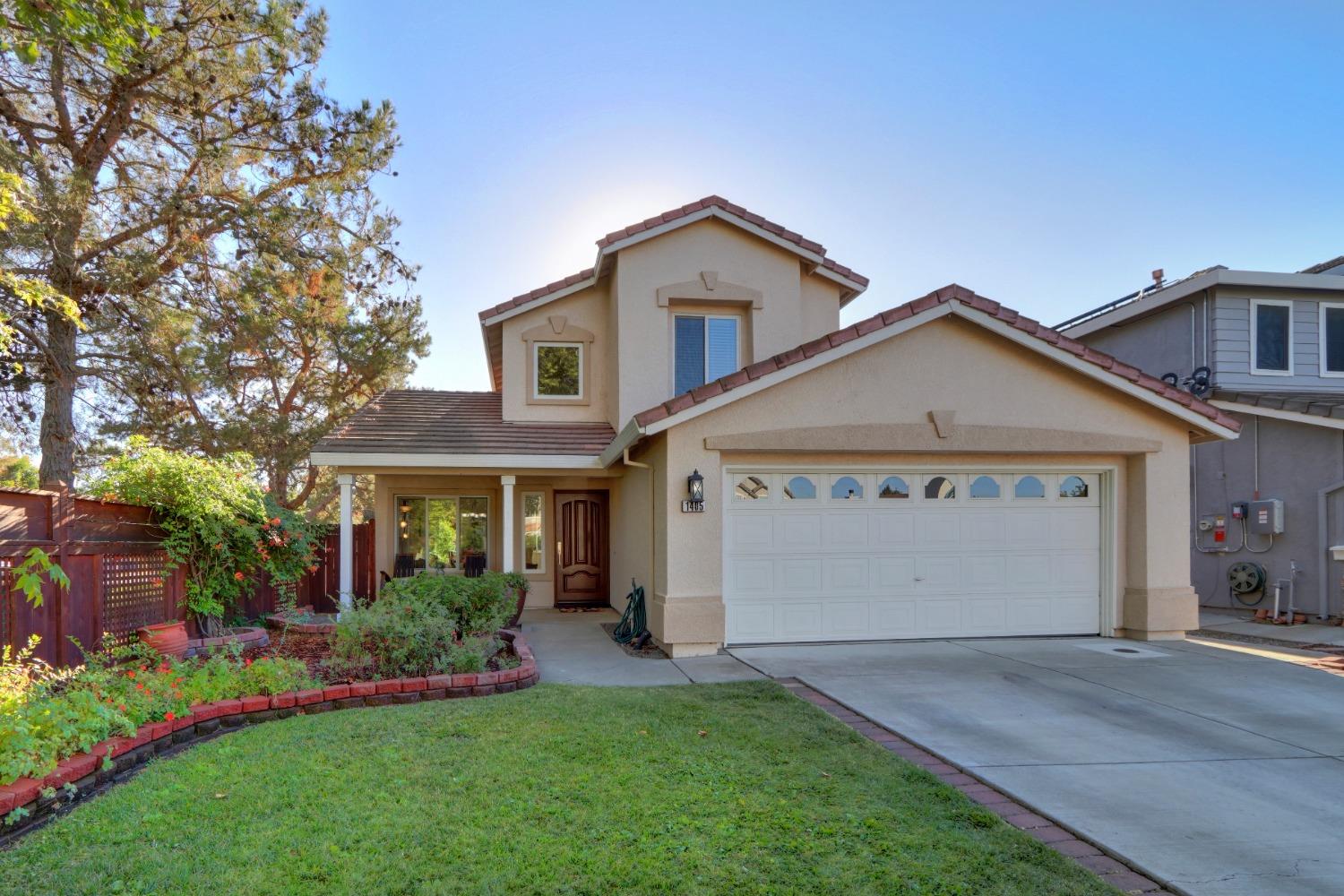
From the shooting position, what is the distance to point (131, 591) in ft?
26.7

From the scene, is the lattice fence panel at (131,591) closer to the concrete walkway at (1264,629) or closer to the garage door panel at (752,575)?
the garage door panel at (752,575)

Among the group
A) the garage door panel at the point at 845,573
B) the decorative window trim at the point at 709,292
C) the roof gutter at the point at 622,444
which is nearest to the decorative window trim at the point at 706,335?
the decorative window trim at the point at 709,292

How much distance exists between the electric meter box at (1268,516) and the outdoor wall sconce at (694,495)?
10.1m

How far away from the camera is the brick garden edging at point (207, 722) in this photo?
4.17 m

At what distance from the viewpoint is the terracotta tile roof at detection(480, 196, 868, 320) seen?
12.0 m

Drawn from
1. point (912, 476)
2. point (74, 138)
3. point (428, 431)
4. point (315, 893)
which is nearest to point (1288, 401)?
point (912, 476)

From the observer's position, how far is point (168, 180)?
46.0ft

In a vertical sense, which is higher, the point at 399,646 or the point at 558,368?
the point at 558,368

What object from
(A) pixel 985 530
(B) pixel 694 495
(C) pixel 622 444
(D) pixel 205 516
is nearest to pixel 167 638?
(D) pixel 205 516

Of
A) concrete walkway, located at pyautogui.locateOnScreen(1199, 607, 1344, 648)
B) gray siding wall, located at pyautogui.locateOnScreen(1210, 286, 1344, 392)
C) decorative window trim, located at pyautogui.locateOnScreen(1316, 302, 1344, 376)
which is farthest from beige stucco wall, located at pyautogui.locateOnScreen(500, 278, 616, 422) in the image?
decorative window trim, located at pyautogui.locateOnScreen(1316, 302, 1344, 376)

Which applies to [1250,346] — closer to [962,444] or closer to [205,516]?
[962,444]

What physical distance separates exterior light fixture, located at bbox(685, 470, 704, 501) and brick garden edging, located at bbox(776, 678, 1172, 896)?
315 centimetres

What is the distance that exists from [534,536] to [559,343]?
3641 mm

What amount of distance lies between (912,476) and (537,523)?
7.15 m
